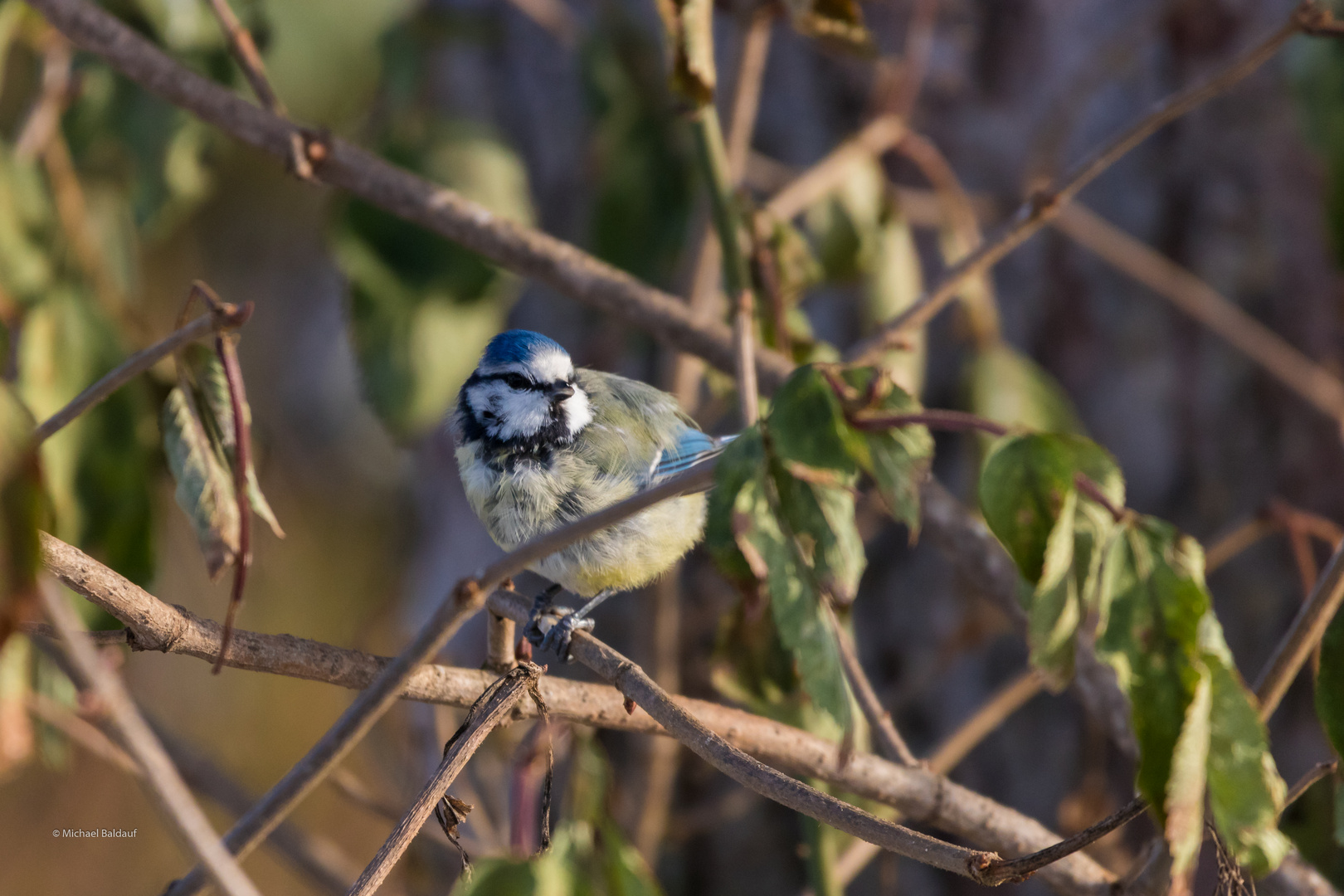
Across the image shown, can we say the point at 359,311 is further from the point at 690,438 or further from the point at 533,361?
the point at 690,438

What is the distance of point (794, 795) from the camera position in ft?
2.44

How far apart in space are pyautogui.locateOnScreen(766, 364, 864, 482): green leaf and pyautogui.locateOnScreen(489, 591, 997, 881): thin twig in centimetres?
21

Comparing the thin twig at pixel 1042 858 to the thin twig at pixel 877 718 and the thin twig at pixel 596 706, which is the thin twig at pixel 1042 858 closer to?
the thin twig at pixel 596 706

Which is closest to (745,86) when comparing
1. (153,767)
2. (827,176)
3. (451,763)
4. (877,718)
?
(827,176)

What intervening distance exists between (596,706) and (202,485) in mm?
382

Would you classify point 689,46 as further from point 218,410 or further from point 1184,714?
point 1184,714

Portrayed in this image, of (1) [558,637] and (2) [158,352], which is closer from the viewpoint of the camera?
(2) [158,352]

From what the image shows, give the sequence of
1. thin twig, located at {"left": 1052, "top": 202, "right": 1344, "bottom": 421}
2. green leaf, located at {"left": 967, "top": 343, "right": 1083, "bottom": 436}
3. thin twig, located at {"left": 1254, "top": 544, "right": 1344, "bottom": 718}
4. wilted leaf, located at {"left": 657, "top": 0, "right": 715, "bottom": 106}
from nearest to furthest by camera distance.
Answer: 1. thin twig, located at {"left": 1254, "top": 544, "right": 1344, "bottom": 718}
2. wilted leaf, located at {"left": 657, "top": 0, "right": 715, "bottom": 106}
3. green leaf, located at {"left": 967, "top": 343, "right": 1083, "bottom": 436}
4. thin twig, located at {"left": 1052, "top": 202, "right": 1344, "bottom": 421}

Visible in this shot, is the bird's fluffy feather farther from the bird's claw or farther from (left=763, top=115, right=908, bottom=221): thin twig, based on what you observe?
(left=763, top=115, right=908, bottom=221): thin twig

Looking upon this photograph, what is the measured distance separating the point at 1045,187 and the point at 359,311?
3.30 feet

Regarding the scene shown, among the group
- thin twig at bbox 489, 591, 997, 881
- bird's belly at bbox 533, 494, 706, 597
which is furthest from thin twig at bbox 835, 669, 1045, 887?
thin twig at bbox 489, 591, 997, 881

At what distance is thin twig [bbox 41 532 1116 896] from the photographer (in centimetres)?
78

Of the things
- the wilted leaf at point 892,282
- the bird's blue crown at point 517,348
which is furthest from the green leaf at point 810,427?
the wilted leaf at point 892,282

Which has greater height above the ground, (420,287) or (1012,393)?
(420,287)
